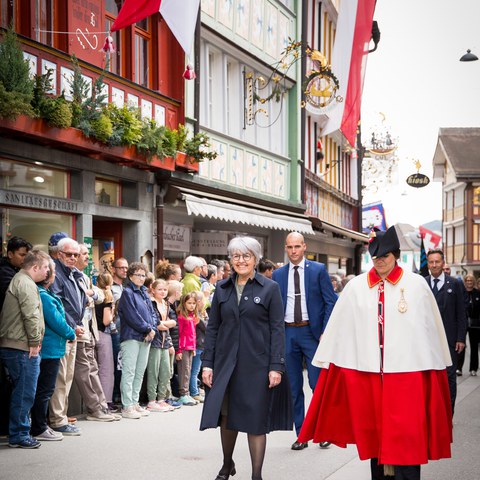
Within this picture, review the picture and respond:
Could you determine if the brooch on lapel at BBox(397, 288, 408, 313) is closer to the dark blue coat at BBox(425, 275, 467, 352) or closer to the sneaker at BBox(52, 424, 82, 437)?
the sneaker at BBox(52, 424, 82, 437)

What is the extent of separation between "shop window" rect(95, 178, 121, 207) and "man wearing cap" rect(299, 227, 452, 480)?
9113mm

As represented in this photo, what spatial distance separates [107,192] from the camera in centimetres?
1589

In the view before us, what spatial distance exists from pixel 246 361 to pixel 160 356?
15.6 feet

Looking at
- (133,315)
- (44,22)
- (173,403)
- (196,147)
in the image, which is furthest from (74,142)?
(196,147)

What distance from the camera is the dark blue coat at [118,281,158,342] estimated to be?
11.3 m

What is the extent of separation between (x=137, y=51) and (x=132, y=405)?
7.41 metres

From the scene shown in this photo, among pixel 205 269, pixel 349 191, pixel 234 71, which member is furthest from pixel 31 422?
pixel 349 191

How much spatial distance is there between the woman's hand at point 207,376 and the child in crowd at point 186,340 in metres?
5.15

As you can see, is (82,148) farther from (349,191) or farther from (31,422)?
(349,191)

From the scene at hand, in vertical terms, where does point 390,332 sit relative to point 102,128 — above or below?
below

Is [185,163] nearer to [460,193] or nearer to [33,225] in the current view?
[33,225]

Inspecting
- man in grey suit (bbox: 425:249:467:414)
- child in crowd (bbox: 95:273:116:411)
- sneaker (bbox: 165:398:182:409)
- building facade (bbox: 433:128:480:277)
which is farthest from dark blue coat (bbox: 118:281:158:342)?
building facade (bbox: 433:128:480:277)

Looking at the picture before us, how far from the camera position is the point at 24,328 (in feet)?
30.1

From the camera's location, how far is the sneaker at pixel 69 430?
9914 millimetres
